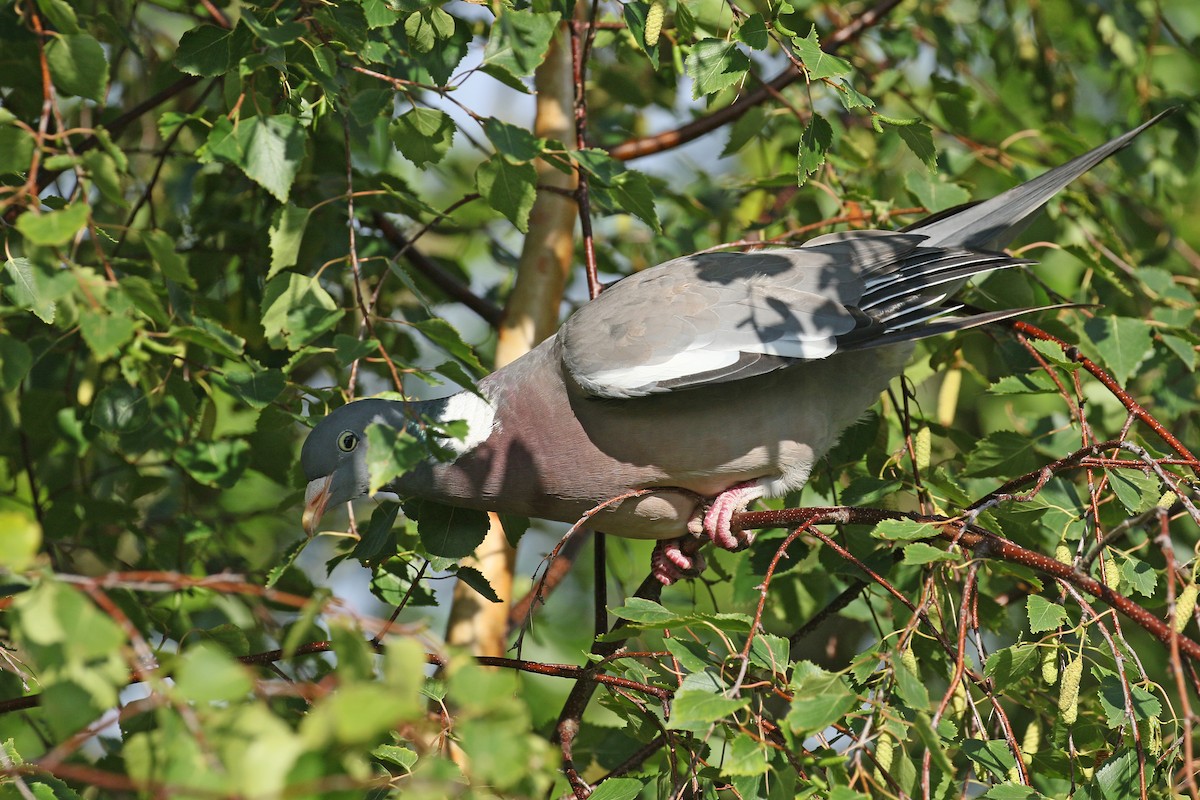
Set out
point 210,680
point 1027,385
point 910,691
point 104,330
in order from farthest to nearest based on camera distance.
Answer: point 1027,385
point 910,691
point 104,330
point 210,680

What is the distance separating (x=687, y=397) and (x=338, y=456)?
990 millimetres

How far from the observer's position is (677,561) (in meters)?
3.32

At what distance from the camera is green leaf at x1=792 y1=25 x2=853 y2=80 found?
227cm

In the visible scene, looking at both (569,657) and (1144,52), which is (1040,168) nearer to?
(1144,52)

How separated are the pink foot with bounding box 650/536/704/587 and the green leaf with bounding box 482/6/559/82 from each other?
4.94 ft

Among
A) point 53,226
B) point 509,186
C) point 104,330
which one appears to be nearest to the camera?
point 53,226

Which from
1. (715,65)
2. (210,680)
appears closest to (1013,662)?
(715,65)

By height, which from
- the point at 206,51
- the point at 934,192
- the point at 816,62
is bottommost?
the point at 934,192

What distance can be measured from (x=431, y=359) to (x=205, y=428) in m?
1.63

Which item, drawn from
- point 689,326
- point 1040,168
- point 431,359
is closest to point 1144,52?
point 1040,168

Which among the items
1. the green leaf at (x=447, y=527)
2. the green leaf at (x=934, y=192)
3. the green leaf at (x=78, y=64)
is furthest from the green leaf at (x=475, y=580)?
the green leaf at (x=934, y=192)

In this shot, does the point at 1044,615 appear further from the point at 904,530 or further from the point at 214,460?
the point at 214,460

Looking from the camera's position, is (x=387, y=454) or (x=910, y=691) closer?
(x=910, y=691)

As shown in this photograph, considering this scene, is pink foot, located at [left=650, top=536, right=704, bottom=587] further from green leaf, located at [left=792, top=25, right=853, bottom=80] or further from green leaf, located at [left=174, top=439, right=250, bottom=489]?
green leaf, located at [left=792, top=25, right=853, bottom=80]
